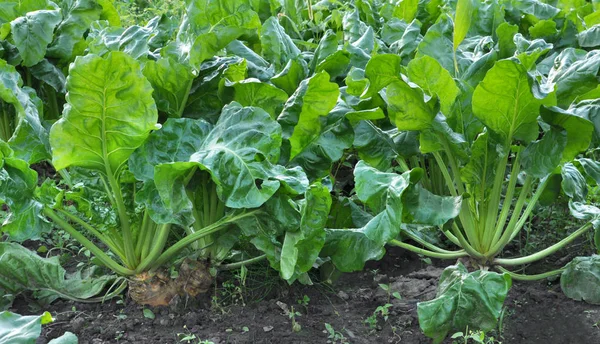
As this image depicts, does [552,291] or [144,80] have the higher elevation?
[144,80]

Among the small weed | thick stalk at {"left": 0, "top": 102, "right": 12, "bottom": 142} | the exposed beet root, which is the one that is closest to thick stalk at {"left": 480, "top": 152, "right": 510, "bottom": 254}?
the small weed

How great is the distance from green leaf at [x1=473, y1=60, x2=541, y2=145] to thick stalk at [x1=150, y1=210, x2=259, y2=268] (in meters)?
0.97

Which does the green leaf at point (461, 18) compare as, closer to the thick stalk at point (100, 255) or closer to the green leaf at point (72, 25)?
the thick stalk at point (100, 255)

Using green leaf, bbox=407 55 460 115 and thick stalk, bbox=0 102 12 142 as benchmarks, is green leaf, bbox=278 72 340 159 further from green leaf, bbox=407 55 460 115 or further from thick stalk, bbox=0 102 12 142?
thick stalk, bbox=0 102 12 142

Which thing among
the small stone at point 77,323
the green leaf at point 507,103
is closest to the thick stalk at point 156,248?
the small stone at point 77,323

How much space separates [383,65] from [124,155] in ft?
3.41

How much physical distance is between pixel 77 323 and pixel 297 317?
84 cm

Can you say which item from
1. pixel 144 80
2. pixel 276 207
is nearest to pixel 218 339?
pixel 276 207

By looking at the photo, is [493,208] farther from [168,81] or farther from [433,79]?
[168,81]

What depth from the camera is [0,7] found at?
398cm

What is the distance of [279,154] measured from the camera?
2.84 m

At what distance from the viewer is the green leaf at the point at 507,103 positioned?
2812 mm

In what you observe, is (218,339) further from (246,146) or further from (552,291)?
(552,291)

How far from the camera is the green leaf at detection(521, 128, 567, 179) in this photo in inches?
116
